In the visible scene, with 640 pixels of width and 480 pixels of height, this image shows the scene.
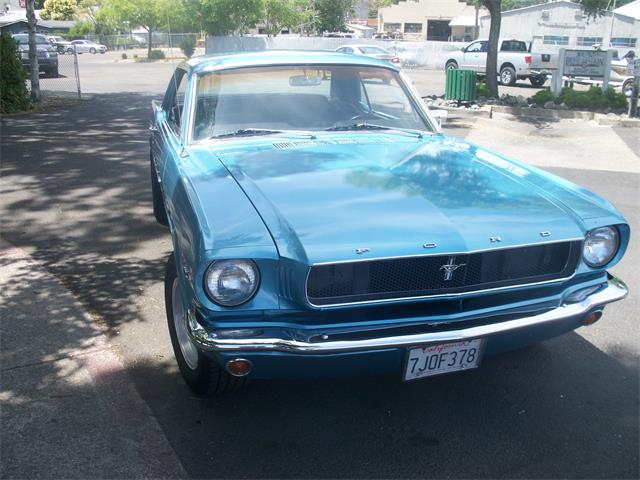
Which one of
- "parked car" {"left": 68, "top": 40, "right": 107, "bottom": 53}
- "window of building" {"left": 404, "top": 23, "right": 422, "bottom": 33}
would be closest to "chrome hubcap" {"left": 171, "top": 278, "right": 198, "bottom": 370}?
"parked car" {"left": 68, "top": 40, "right": 107, "bottom": 53}

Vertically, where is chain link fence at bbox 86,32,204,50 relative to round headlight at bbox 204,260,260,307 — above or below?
above

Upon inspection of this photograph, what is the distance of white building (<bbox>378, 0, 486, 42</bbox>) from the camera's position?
63.9 metres

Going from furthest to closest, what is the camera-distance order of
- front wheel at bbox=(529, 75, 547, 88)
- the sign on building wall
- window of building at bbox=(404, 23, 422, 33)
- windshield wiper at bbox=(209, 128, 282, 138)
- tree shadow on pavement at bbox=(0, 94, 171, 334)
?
window of building at bbox=(404, 23, 422, 33) < front wheel at bbox=(529, 75, 547, 88) < the sign on building wall < tree shadow on pavement at bbox=(0, 94, 171, 334) < windshield wiper at bbox=(209, 128, 282, 138)

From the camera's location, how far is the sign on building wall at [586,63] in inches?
607

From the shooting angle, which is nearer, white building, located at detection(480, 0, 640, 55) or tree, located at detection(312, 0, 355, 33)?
white building, located at detection(480, 0, 640, 55)

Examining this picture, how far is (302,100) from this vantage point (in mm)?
4367

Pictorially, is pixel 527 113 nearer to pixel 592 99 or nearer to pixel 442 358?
pixel 592 99

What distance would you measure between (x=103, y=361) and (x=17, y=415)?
2.02ft

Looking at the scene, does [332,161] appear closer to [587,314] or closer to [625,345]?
[587,314]

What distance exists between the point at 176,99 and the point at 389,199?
246 centimetres

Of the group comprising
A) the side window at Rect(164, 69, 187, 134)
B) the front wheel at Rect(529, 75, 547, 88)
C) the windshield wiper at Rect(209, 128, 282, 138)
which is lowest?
the front wheel at Rect(529, 75, 547, 88)

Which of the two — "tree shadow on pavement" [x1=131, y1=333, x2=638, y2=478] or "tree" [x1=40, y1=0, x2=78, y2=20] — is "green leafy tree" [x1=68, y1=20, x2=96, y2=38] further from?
"tree shadow on pavement" [x1=131, y1=333, x2=638, y2=478]

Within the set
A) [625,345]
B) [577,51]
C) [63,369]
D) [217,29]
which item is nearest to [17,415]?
[63,369]

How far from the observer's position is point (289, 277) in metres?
2.67
